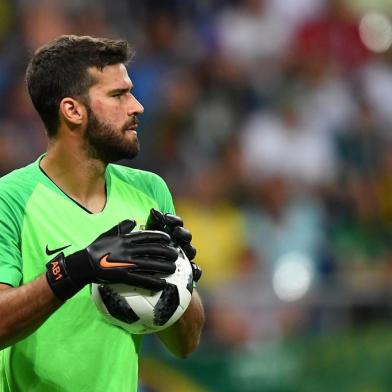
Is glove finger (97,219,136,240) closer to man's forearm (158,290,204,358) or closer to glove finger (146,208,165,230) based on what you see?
glove finger (146,208,165,230)

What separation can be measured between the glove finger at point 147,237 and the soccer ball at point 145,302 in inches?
4.8

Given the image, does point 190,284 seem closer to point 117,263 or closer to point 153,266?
point 153,266

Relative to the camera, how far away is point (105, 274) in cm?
391

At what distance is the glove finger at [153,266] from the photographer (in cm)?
393

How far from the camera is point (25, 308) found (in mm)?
3979

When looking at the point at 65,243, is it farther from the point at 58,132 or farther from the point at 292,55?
the point at 292,55

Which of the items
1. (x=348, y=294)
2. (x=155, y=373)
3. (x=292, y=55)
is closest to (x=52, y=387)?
(x=155, y=373)

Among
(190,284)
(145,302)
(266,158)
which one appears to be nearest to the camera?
(145,302)

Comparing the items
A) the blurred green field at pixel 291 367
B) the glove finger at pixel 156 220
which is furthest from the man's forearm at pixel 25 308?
the blurred green field at pixel 291 367

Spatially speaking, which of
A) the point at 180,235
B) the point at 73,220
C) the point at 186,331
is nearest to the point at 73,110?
the point at 73,220

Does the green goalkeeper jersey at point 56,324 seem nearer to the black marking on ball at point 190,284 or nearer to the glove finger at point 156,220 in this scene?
the glove finger at point 156,220

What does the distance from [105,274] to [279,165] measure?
19.6 ft

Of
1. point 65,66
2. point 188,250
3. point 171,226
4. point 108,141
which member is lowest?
point 188,250

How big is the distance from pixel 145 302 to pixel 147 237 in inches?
9.9
